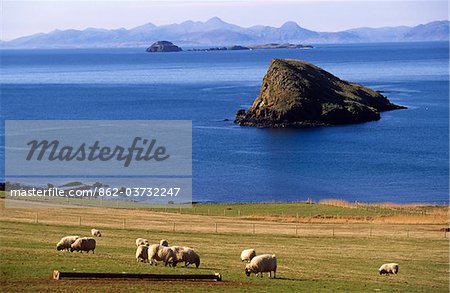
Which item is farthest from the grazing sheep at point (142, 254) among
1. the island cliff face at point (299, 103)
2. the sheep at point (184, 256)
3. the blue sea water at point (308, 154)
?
the island cliff face at point (299, 103)

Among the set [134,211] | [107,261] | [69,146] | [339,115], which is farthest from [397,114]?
[107,261]

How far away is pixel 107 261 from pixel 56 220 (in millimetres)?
21099

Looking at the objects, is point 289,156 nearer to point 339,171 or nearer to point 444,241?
point 339,171

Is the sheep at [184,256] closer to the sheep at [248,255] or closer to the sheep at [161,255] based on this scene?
the sheep at [161,255]

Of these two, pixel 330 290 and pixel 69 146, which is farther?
pixel 69 146

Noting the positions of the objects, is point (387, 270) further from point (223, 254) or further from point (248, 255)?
point (223, 254)

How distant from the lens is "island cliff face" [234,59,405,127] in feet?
516

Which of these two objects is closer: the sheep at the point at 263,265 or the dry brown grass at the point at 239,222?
the sheep at the point at 263,265

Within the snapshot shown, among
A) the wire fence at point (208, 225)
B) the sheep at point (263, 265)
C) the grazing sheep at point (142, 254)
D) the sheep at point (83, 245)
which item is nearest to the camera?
the sheep at point (263, 265)

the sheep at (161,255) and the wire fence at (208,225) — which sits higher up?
the sheep at (161,255)

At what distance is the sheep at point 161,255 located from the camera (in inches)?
1375

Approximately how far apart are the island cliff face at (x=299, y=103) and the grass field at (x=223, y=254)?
300 ft

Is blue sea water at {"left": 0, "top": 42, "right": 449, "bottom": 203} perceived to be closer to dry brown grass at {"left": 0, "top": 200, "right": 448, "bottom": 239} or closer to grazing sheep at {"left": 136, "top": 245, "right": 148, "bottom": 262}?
dry brown grass at {"left": 0, "top": 200, "right": 448, "bottom": 239}

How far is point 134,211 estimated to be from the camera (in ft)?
220
